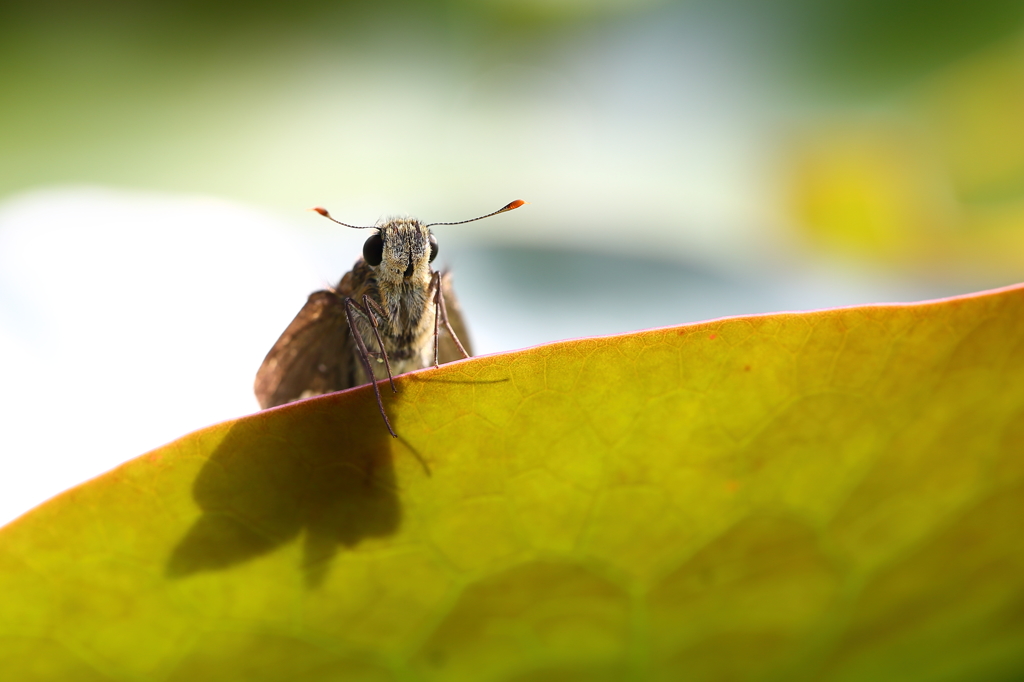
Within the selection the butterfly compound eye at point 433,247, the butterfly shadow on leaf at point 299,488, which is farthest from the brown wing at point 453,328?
the butterfly shadow on leaf at point 299,488

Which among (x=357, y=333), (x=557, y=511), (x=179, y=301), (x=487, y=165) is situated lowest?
(x=557, y=511)

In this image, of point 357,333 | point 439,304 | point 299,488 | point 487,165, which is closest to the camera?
point 299,488

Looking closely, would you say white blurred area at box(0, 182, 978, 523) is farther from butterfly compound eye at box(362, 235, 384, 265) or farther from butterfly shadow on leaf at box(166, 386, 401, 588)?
butterfly shadow on leaf at box(166, 386, 401, 588)

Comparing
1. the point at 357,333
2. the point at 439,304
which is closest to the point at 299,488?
the point at 357,333

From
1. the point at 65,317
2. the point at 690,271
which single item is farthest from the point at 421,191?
the point at 65,317

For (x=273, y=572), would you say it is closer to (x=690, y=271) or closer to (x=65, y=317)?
(x=65, y=317)

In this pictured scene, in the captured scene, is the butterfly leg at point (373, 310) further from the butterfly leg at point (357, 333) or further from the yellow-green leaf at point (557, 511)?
the yellow-green leaf at point (557, 511)

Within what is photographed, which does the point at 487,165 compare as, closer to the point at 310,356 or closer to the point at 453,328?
the point at 453,328
